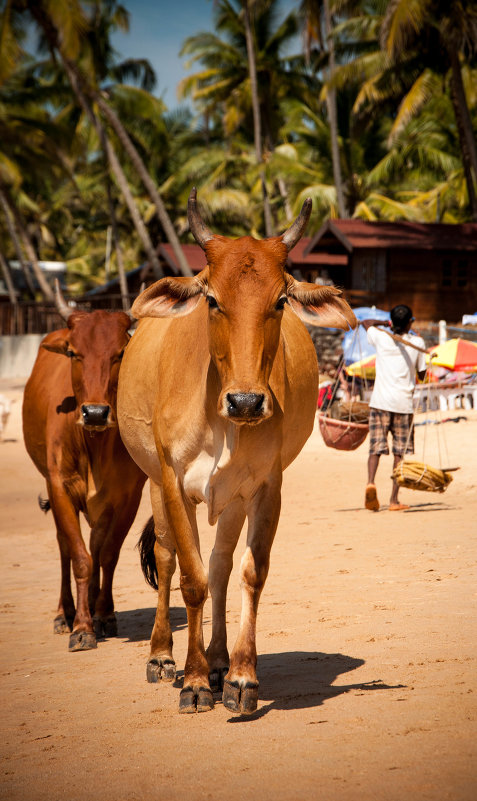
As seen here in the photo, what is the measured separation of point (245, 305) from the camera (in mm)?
4707

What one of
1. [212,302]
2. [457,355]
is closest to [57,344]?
[212,302]

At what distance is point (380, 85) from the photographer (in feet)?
117

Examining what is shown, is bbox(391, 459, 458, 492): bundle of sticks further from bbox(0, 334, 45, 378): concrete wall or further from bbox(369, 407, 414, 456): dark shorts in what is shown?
bbox(0, 334, 45, 378): concrete wall

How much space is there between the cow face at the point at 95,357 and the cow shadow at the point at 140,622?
1.51m

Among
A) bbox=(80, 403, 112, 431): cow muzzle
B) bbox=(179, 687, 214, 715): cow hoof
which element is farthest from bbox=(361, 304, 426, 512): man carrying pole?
bbox=(179, 687, 214, 715): cow hoof

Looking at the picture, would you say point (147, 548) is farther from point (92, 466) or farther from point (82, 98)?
point (82, 98)

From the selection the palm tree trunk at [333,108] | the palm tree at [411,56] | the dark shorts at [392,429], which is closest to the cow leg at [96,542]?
the dark shorts at [392,429]

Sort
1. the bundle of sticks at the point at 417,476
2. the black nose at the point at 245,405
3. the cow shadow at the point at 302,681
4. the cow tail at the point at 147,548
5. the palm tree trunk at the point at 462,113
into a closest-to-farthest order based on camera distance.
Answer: the black nose at the point at 245,405, the cow shadow at the point at 302,681, the cow tail at the point at 147,548, the bundle of sticks at the point at 417,476, the palm tree trunk at the point at 462,113

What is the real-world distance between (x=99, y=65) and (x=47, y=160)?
492 cm

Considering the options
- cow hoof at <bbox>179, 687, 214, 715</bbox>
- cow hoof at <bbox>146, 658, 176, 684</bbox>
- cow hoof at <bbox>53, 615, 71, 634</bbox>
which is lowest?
cow hoof at <bbox>53, 615, 71, 634</bbox>

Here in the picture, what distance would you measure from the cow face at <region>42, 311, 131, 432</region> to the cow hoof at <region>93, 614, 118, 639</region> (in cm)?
142

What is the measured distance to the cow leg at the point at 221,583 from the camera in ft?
18.0

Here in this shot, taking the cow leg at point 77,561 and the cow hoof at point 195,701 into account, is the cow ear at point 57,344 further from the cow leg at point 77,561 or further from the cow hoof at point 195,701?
the cow hoof at point 195,701

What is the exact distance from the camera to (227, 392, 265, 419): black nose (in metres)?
4.42
